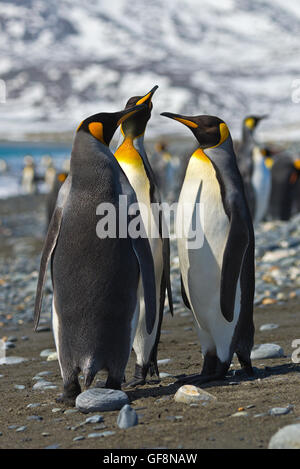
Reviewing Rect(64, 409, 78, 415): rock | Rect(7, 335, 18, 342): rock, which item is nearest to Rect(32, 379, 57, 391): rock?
Rect(64, 409, 78, 415): rock

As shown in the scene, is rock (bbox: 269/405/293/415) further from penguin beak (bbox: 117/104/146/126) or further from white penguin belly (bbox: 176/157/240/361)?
penguin beak (bbox: 117/104/146/126)

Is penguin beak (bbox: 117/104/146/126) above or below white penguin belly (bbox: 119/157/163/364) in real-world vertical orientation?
above

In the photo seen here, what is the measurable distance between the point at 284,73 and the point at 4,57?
1754 inches

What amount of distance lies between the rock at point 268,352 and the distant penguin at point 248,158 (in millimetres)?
6526

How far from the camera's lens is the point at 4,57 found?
120938 millimetres

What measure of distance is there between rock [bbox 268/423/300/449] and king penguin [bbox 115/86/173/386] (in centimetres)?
134

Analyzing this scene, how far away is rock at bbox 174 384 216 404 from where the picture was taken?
2967 millimetres

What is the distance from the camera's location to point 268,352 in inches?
160

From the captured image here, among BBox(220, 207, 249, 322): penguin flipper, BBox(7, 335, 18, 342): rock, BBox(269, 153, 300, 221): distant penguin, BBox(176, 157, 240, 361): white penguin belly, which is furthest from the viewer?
BBox(269, 153, 300, 221): distant penguin

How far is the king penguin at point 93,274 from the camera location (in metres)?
3.24

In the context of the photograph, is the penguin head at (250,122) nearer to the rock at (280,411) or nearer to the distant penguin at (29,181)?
the rock at (280,411)

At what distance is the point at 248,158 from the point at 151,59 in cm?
10922

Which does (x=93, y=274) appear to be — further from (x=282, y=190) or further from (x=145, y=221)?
(x=282, y=190)

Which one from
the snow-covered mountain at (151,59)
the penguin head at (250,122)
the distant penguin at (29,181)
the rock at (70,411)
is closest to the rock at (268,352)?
the rock at (70,411)
